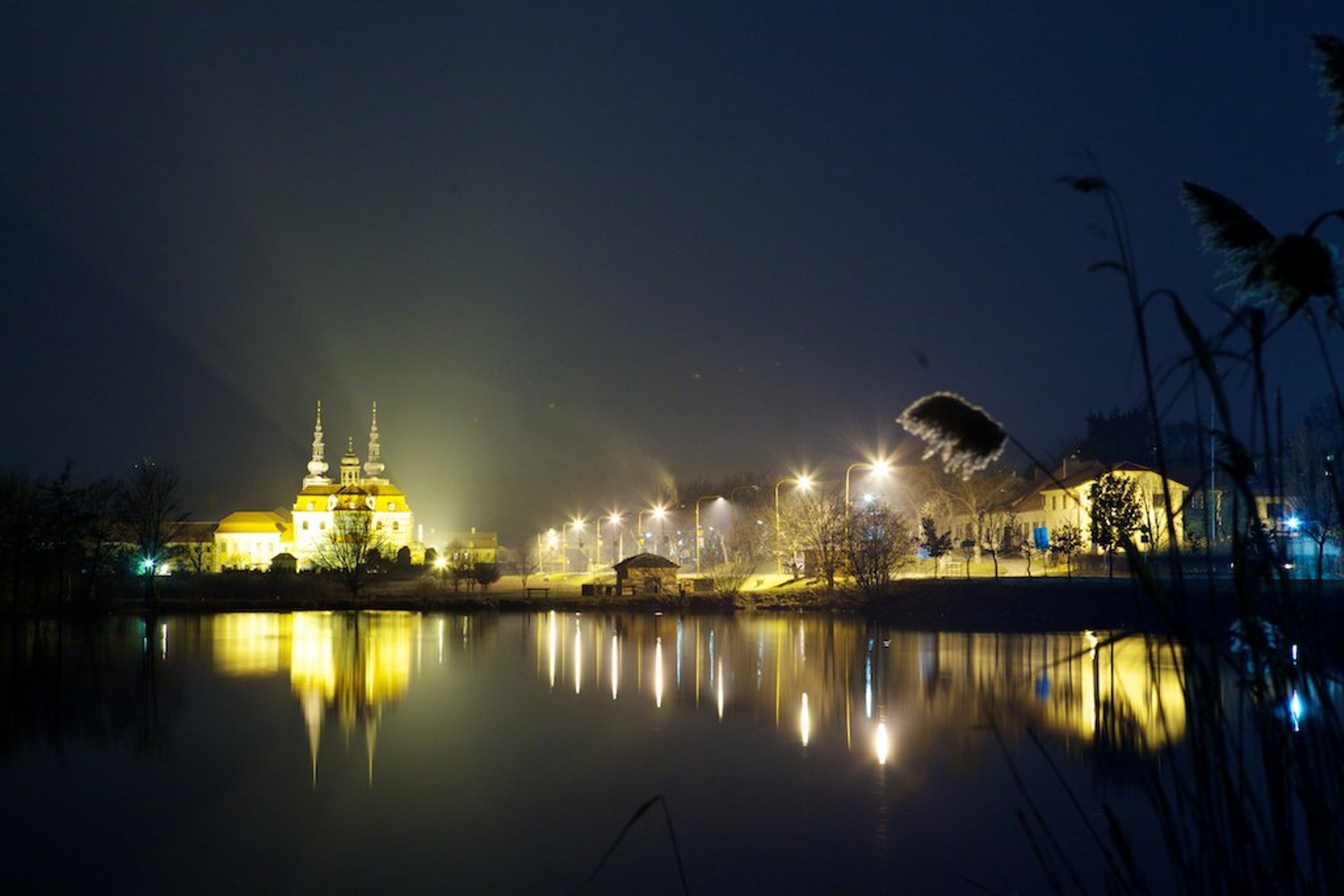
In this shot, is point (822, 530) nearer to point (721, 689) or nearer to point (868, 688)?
point (721, 689)

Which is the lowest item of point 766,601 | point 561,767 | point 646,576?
point 561,767

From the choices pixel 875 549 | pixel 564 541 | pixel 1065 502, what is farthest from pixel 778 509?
pixel 564 541

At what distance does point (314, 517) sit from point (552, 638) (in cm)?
11673

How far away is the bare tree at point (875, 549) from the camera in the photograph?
54562mm

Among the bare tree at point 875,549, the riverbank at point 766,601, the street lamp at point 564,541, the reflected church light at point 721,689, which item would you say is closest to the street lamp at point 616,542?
the street lamp at point 564,541

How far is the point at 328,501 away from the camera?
6122 inches

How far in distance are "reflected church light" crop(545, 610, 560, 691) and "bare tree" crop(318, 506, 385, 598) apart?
1323 cm

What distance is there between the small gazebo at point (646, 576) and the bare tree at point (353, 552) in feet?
49.2

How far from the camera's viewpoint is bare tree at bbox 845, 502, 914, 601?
54.6 meters

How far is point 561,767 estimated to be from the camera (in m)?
18.5

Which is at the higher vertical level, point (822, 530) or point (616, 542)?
point (616, 542)

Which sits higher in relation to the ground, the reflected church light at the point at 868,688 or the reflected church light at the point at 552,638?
the reflected church light at the point at 552,638

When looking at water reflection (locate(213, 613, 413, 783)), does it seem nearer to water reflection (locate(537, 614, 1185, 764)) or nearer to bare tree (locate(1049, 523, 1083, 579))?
water reflection (locate(537, 614, 1185, 764))

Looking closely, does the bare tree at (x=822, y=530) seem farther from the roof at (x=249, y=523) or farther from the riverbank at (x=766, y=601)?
the roof at (x=249, y=523)
